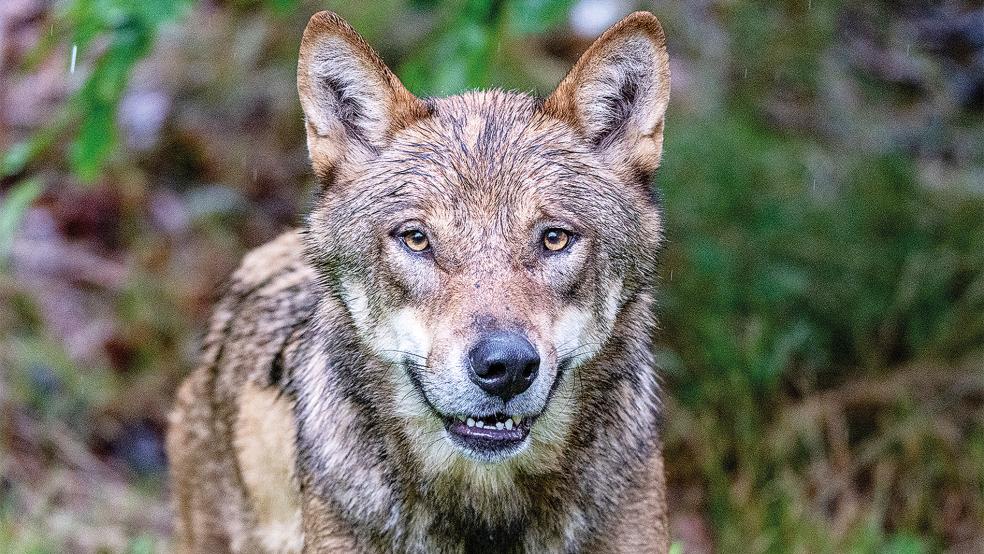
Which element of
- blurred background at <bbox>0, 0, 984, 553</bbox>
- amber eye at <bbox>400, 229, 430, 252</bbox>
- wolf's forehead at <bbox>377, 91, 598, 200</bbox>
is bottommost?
blurred background at <bbox>0, 0, 984, 553</bbox>

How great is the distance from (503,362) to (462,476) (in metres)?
0.71

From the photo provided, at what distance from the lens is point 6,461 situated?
6.48 m

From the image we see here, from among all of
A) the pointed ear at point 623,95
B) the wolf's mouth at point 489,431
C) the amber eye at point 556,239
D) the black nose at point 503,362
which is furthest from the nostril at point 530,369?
the pointed ear at point 623,95

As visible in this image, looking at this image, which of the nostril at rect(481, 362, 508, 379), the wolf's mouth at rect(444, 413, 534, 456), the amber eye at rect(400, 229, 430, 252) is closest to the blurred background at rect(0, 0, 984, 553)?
the amber eye at rect(400, 229, 430, 252)

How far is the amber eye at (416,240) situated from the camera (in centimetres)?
358

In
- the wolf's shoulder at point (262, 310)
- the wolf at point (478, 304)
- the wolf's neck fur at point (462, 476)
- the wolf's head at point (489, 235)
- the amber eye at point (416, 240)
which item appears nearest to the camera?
the wolf's head at point (489, 235)

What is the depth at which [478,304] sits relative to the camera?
10.9 ft

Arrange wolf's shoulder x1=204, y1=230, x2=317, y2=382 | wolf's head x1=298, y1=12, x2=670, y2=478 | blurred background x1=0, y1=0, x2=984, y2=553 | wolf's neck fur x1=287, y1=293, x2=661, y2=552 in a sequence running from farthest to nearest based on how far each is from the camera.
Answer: blurred background x1=0, y1=0, x2=984, y2=553, wolf's shoulder x1=204, y1=230, x2=317, y2=382, wolf's neck fur x1=287, y1=293, x2=661, y2=552, wolf's head x1=298, y1=12, x2=670, y2=478

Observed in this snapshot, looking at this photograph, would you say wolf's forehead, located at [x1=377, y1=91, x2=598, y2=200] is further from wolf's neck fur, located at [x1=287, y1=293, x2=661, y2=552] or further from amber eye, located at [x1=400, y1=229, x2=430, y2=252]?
wolf's neck fur, located at [x1=287, y1=293, x2=661, y2=552]

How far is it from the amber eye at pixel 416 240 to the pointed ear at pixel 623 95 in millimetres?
670

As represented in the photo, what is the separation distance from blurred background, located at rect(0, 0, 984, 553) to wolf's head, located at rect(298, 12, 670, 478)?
2.19 meters

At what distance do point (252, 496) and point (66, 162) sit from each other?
442cm

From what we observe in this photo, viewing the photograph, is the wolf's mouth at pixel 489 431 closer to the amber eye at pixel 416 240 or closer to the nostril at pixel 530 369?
the nostril at pixel 530 369

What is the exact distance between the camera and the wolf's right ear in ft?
12.4
